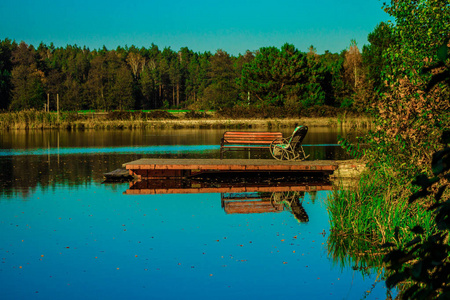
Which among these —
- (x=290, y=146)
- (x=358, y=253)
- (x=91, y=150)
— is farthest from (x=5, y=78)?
(x=358, y=253)

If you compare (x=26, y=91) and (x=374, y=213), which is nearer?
(x=374, y=213)

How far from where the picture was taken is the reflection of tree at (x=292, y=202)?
10.0 meters

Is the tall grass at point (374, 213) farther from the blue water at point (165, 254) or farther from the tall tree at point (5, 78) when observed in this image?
the tall tree at point (5, 78)

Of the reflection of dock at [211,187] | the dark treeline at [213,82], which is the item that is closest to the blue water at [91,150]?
the reflection of dock at [211,187]

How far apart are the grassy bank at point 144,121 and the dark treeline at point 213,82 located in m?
3.77

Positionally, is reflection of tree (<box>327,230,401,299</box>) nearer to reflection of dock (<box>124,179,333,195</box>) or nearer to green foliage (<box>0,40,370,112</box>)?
reflection of dock (<box>124,179,333,195</box>)

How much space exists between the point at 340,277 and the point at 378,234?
1236 mm

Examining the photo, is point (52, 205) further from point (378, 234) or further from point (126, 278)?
point (378, 234)

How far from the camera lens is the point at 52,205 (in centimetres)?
1126

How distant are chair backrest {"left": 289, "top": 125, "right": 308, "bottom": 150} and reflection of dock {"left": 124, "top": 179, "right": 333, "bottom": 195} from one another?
1.36 meters

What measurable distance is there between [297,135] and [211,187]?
9.43 ft

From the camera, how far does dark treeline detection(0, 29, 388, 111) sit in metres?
57.5

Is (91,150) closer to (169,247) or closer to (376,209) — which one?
(169,247)

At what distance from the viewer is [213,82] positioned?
8788 cm
